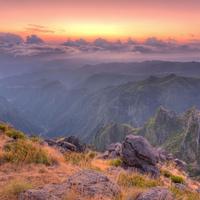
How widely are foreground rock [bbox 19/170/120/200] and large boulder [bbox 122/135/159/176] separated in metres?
13.7

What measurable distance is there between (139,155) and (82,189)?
51.4 feet

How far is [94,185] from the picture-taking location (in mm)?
12352

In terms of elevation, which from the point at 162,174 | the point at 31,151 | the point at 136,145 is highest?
the point at 31,151

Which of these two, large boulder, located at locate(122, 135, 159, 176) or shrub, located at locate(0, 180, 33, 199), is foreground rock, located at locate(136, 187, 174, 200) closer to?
shrub, located at locate(0, 180, 33, 199)

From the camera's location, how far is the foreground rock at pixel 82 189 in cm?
1101

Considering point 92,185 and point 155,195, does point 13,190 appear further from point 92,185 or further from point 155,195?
point 155,195

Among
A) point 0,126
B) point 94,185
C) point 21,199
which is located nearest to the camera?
point 21,199

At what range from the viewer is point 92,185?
12.3 m

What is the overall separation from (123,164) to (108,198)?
52.6 ft

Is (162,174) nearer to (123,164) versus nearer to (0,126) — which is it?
(123,164)

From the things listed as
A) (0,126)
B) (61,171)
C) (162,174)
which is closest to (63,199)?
(61,171)

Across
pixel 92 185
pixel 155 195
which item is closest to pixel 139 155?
pixel 92 185

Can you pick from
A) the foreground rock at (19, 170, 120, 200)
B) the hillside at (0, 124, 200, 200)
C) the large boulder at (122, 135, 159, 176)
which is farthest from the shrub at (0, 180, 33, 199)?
the large boulder at (122, 135, 159, 176)

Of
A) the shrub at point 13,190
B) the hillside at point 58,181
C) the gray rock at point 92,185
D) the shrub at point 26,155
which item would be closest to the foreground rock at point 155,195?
the hillside at point 58,181
